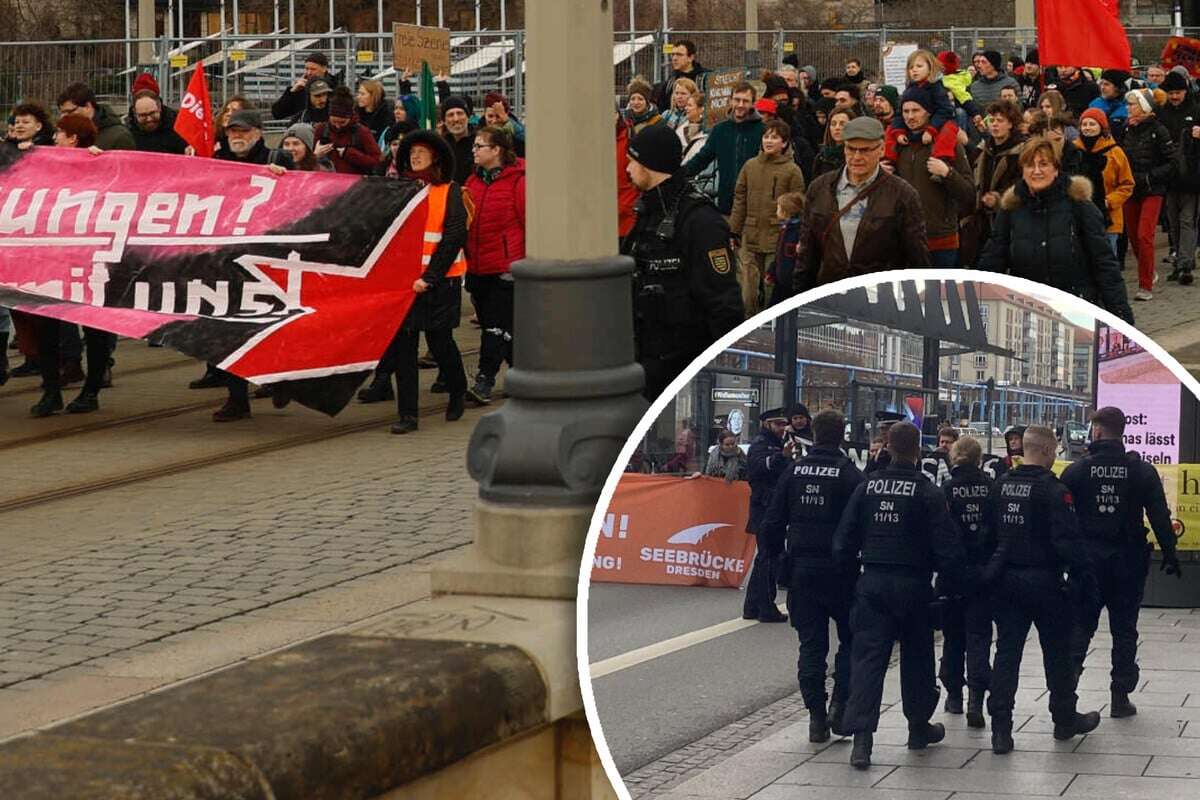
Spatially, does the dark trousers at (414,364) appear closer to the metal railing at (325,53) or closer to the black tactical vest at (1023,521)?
the black tactical vest at (1023,521)

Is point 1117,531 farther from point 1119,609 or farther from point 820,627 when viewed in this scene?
point 820,627

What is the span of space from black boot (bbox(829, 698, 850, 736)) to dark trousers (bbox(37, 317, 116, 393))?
31.9 ft

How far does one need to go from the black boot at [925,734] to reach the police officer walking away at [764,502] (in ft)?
1.04

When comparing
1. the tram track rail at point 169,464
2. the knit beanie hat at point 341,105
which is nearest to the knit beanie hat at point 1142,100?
the knit beanie hat at point 341,105

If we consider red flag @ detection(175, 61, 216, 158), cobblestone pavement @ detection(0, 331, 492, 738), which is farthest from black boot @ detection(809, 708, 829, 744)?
red flag @ detection(175, 61, 216, 158)

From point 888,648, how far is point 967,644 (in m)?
0.14

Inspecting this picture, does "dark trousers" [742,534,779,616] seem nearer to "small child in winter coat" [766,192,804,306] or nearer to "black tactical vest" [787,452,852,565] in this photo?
"black tactical vest" [787,452,852,565]

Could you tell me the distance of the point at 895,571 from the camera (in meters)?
3.85

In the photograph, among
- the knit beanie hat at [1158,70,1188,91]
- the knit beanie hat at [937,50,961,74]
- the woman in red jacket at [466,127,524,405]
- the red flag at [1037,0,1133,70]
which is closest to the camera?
the woman in red jacket at [466,127,524,405]

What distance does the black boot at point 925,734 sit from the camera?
12.1 ft

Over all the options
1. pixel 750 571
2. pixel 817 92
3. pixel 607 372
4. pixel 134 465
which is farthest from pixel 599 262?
pixel 817 92

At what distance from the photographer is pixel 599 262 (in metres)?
6.30

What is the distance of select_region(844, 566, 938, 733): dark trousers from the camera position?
372cm

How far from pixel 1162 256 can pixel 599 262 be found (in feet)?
52.6
